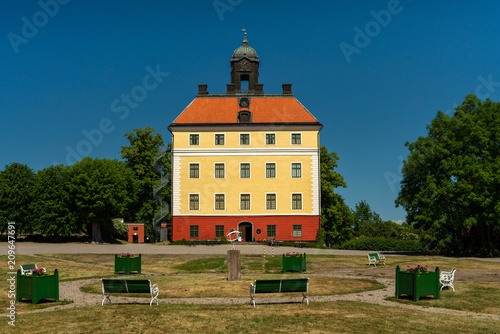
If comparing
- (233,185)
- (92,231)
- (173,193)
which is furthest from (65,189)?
(233,185)

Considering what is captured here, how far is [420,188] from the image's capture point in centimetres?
3888

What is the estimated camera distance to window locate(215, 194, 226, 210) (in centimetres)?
5166

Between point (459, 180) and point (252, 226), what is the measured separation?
21619mm

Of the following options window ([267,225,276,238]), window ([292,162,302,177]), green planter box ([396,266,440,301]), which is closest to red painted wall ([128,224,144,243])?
window ([267,225,276,238])

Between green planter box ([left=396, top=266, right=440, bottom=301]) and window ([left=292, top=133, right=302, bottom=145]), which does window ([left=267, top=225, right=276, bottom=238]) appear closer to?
window ([left=292, top=133, right=302, bottom=145])

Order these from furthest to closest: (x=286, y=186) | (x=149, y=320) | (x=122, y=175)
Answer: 1. (x=122, y=175)
2. (x=286, y=186)
3. (x=149, y=320)

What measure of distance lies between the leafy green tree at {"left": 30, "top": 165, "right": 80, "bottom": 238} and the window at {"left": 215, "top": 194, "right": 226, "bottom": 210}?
1418 centimetres

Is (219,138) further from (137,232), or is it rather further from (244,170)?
(137,232)

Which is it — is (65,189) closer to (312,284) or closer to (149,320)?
(312,284)

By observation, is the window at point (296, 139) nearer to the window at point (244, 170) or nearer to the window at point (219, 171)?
the window at point (244, 170)

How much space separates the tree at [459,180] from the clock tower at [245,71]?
22.5 metres

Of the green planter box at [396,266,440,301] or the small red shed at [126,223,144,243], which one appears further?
the small red shed at [126,223,144,243]

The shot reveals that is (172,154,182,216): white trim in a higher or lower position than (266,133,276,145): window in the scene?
lower

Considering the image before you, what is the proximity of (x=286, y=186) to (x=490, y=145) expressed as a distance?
818 inches
